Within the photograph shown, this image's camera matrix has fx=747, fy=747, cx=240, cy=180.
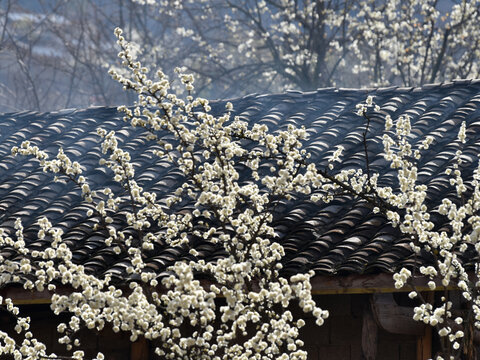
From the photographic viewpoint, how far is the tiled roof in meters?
5.50

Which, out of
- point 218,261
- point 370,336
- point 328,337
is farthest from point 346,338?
point 218,261

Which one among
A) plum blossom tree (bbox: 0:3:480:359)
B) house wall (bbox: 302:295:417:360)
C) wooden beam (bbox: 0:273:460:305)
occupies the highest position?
plum blossom tree (bbox: 0:3:480:359)

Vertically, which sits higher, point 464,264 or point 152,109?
point 152,109

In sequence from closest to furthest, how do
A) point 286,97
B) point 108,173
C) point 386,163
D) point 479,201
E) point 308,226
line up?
point 479,201 < point 308,226 < point 386,163 < point 108,173 < point 286,97

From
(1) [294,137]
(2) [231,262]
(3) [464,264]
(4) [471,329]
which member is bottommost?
(4) [471,329]

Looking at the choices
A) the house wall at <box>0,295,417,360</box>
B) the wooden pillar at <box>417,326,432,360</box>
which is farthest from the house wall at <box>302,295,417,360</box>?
the wooden pillar at <box>417,326,432,360</box>

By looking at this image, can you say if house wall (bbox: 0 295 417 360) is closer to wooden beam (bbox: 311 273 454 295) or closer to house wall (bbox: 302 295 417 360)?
house wall (bbox: 302 295 417 360)

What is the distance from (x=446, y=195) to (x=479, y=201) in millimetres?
1552

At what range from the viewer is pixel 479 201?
4410 millimetres

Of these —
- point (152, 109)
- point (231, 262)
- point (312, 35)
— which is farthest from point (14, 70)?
point (231, 262)

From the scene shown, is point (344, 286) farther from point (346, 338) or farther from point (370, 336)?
point (346, 338)

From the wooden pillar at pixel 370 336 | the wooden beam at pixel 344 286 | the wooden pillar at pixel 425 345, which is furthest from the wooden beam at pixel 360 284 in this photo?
the wooden pillar at pixel 425 345

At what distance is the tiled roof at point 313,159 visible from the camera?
18.1ft

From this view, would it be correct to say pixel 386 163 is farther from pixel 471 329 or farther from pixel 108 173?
pixel 108 173
